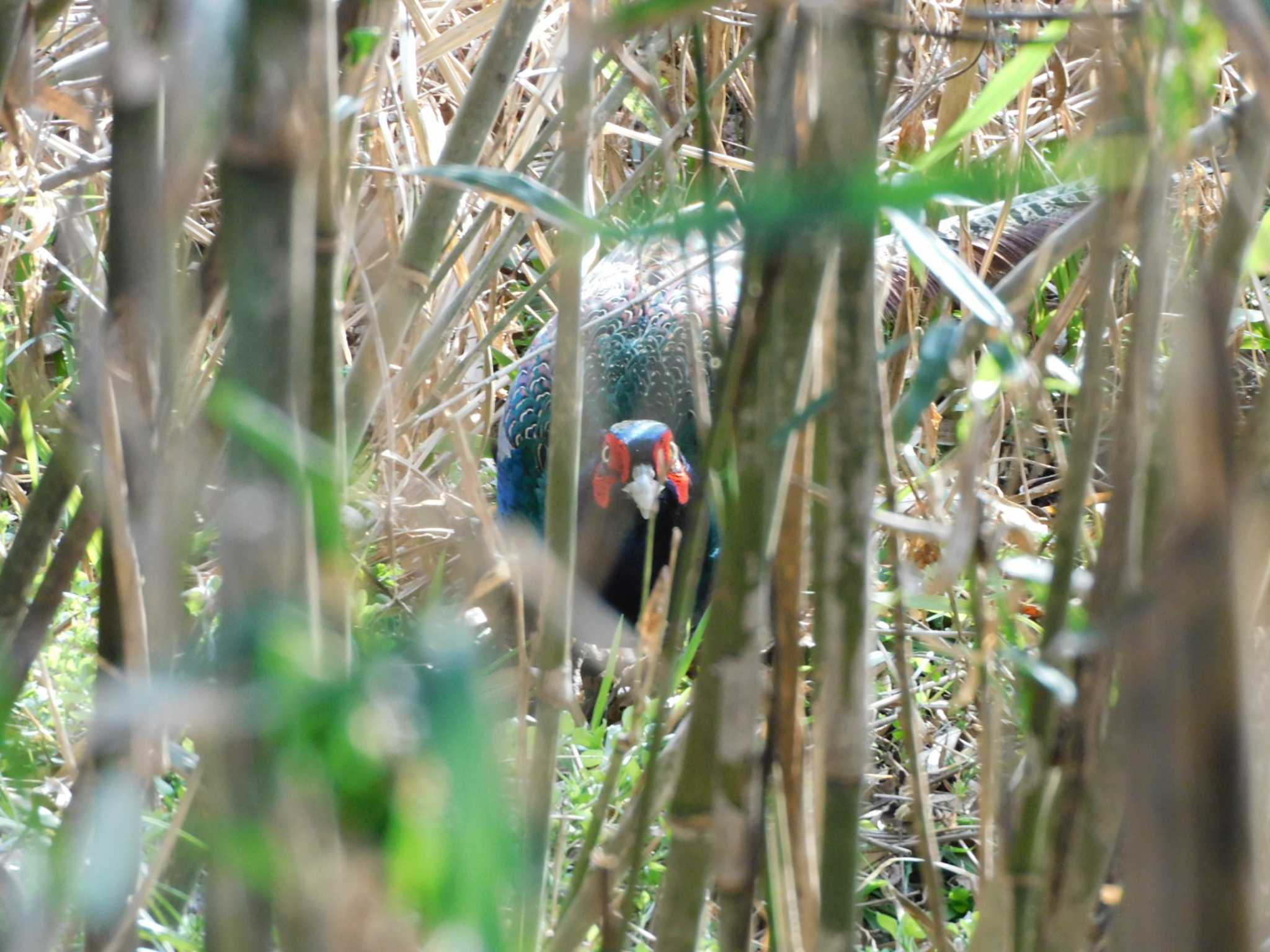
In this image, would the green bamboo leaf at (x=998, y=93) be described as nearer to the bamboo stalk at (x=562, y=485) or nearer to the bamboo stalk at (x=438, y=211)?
the bamboo stalk at (x=562, y=485)

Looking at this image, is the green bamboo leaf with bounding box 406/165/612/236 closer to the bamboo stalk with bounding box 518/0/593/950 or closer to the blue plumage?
the bamboo stalk with bounding box 518/0/593/950

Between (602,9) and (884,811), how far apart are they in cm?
113

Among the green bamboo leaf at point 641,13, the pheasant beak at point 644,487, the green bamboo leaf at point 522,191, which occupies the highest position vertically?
the green bamboo leaf at point 641,13

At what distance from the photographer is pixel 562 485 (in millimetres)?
591

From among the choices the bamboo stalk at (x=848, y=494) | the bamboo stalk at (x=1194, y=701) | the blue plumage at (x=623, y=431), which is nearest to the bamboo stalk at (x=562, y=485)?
the bamboo stalk at (x=848, y=494)

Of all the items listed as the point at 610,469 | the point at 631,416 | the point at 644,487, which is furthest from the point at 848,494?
the point at 631,416

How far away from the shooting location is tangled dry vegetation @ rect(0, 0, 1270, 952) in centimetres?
51

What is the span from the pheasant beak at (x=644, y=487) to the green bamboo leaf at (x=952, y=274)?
1586 millimetres

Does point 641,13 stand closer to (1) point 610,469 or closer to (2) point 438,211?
(2) point 438,211

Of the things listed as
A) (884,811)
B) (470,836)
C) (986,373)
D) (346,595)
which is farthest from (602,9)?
(884,811)

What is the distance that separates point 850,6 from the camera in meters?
0.39

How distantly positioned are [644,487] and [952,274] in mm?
1650

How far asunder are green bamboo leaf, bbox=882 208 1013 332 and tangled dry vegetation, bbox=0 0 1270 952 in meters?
0.03

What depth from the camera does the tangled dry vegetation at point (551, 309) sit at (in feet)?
1.66
